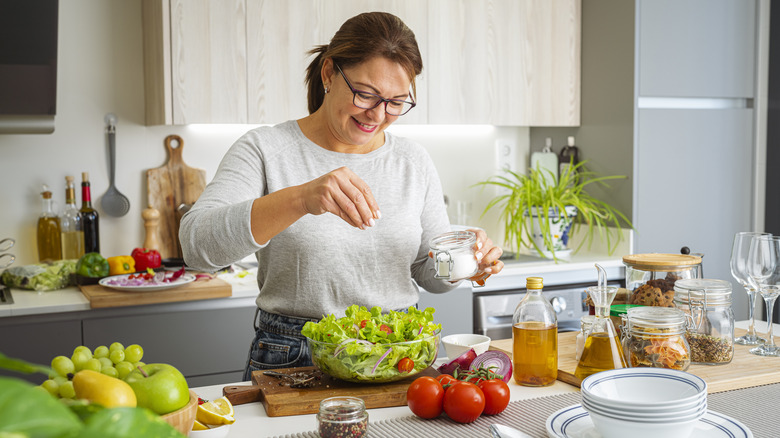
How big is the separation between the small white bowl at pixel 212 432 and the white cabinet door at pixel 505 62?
2267mm

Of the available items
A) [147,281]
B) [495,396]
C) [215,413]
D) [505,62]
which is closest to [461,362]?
[495,396]

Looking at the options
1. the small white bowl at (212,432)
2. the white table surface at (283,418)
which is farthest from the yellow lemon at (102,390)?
the white table surface at (283,418)

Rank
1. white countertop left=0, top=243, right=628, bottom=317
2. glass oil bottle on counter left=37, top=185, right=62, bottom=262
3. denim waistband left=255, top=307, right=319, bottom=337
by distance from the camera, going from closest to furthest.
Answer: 1. denim waistband left=255, top=307, right=319, bottom=337
2. white countertop left=0, top=243, right=628, bottom=317
3. glass oil bottle on counter left=37, top=185, right=62, bottom=262

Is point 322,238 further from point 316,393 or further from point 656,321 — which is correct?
point 656,321

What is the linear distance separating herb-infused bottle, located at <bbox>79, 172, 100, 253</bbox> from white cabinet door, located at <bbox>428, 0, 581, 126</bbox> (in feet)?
4.82

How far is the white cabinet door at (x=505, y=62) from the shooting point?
3.22 metres

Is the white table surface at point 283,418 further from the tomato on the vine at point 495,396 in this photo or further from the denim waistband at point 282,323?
the denim waistband at point 282,323

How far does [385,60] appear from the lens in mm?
1661

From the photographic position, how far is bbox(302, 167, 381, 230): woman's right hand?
4.47ft

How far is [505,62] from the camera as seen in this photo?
3.37m

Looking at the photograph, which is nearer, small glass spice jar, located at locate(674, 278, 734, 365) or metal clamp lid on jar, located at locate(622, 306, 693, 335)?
metal clamp lid on jar, located at locate(622, 306, 693, 335)

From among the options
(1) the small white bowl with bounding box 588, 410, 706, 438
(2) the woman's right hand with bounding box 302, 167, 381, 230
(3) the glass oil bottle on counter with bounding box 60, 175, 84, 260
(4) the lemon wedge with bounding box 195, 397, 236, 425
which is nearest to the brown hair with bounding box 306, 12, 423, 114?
(2) the woman's right hand with bounding box 302, 167, 381, 230

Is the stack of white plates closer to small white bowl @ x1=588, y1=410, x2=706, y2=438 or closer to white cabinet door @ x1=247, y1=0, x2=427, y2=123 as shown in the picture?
small white bowl @ x1=588, y1=410, x2=706, y2=438

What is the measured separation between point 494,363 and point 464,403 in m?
0.19
